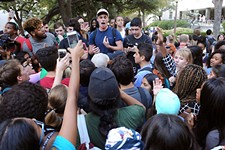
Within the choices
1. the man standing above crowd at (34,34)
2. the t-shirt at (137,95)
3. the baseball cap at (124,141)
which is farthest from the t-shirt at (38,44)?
the baseball cap at (124,141)

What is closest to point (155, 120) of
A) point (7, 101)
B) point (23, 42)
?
point (7, 101)

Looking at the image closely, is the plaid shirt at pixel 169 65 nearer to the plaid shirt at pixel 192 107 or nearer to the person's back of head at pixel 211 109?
the plaid shirt at pixel 192 107

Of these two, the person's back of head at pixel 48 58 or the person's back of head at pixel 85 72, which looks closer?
the person's back of head at pixel 85 72

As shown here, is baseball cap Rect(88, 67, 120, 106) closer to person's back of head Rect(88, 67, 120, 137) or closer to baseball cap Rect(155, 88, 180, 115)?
person's back of head Rect(88, 67, 120, 137)

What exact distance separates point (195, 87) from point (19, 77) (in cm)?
197

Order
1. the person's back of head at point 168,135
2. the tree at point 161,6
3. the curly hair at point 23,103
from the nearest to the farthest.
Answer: the person's back of head at point 168,135
the curly hair at point 23,103
the tree at point 161,6

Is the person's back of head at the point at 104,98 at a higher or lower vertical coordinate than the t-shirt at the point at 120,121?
higher

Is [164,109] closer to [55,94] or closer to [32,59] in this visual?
[55,94]

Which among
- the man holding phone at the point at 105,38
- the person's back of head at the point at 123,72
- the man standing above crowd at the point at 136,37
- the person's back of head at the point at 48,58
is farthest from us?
the man standing above crowd at the point at 136,37

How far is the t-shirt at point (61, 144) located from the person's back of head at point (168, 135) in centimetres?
46

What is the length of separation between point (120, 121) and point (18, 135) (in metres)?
0.91

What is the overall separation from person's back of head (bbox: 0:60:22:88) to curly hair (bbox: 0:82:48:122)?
115cm

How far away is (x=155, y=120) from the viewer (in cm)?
155

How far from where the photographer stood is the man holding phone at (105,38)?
4840mm
